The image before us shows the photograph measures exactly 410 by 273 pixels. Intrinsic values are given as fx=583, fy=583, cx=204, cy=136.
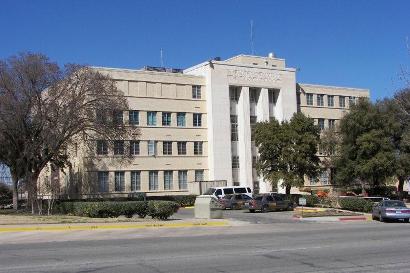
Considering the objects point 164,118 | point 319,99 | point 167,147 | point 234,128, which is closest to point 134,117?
point 164,118

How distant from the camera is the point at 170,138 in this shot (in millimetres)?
62875

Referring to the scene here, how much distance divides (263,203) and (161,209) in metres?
14.0

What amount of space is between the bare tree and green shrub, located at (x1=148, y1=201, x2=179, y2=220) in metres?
12.3

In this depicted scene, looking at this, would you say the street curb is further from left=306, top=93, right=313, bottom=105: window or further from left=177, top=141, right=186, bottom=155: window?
left=306, top=93, right=313, bottom=105: window

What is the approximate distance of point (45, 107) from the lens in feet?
133

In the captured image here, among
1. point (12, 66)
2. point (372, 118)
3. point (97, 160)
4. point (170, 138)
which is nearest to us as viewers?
point (12, 66)

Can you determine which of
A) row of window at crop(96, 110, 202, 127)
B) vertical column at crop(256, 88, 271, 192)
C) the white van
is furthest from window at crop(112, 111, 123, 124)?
vertical column at crop(256, 88, 271, 192)

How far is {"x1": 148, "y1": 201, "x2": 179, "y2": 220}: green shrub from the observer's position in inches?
1229

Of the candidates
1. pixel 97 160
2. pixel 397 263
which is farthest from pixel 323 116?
pixel 397 263

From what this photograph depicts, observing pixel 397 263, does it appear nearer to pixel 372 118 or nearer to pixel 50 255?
pixel 50 255

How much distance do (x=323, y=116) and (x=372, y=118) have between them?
74.8 feet

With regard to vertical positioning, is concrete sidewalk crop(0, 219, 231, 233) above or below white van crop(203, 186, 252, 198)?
below

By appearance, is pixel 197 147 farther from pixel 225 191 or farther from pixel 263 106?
pixel 225 191

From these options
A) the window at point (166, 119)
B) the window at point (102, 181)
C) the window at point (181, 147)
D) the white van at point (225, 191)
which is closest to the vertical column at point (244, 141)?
the window at point (181, 147)
